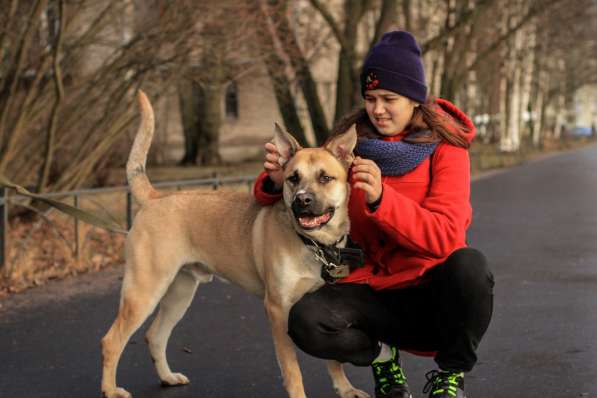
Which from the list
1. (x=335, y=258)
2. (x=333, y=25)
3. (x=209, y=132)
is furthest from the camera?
(x=209, y=132)

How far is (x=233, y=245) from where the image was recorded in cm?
566

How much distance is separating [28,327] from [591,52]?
6511cm

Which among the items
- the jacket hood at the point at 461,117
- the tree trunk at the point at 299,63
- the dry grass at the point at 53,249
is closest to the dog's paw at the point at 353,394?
the jacket hood at the point at 461,117

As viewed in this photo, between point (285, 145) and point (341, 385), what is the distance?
55.9 inches

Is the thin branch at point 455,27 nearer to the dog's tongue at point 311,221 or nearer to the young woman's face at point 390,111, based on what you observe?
the young woman's face at point 390,111

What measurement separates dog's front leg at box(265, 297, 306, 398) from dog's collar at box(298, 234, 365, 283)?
29cm

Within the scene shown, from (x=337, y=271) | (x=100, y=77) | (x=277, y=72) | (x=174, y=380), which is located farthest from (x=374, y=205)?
(x=277, y=72)

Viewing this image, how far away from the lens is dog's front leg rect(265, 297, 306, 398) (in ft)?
16.9

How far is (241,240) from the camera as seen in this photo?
18.5ft

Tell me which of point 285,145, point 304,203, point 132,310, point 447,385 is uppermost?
point 285,145

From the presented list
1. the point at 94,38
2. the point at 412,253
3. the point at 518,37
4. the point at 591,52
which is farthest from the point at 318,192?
the point at 591,52

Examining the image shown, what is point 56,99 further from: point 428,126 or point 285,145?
point 428,126

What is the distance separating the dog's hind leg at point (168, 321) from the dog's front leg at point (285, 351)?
3.33 ft

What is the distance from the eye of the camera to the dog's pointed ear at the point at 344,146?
4.97 m
